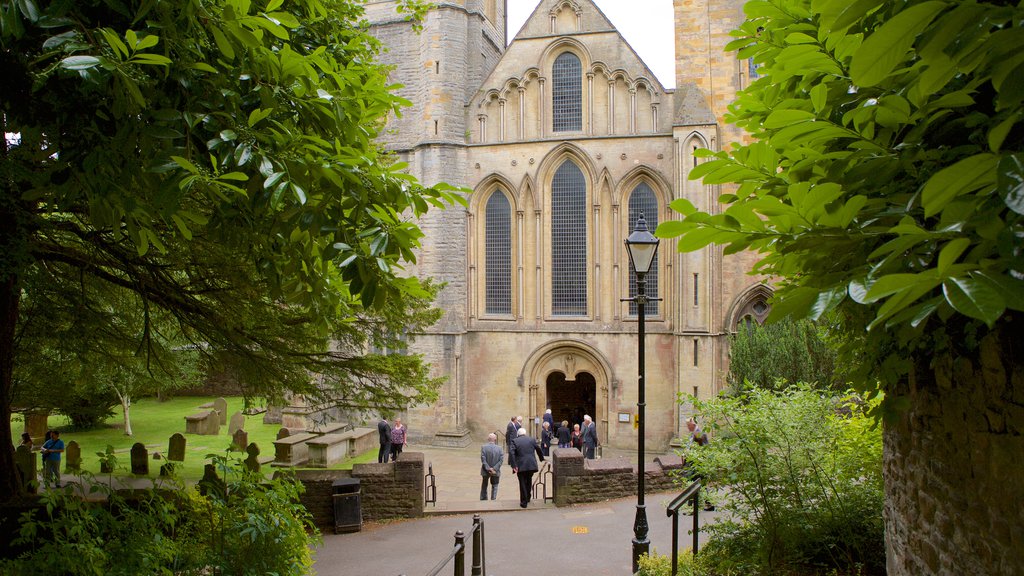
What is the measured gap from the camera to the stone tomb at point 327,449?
17.6m

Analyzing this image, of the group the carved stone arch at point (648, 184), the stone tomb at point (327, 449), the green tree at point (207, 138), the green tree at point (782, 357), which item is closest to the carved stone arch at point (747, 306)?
the green tree at point (782, 357)

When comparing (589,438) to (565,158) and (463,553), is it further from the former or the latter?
(463,553)

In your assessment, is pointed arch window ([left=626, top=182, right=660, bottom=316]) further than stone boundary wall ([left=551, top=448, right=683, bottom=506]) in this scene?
Yes

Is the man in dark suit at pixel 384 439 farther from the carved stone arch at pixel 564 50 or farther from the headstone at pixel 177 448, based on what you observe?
the carved stone arch at pixel 564 50

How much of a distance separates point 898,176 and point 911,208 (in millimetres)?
897

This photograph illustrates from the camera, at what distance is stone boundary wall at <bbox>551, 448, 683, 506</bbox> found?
12570 millimetres

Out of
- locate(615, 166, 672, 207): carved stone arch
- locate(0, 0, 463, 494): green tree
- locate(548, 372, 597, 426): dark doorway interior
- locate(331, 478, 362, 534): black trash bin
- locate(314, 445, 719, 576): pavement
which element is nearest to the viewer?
locate(0, 0, 463, 494): green tree

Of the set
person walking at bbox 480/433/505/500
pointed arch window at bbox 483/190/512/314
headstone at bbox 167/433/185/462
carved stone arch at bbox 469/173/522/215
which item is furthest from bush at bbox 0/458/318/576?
carved stone arch at bbox 469/173/522/215

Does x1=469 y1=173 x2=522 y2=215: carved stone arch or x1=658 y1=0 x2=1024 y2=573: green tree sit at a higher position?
x1=469 y1=173 x2=522 y2=215: carved stone arch

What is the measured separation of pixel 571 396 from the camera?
80.3 ft

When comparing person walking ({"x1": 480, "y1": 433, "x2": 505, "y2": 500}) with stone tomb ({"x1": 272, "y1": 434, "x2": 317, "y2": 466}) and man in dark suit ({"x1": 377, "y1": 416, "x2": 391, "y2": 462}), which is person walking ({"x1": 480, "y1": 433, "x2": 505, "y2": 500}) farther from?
stone tomb ({"x1": 272, "y1": 434, "x2": 317, "y2": 466})

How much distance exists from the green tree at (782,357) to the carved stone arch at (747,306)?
1.90 meters

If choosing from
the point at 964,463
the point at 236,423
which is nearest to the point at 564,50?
the point at 236,423

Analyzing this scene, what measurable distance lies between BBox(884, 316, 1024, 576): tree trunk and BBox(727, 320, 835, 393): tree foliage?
42.9ft
